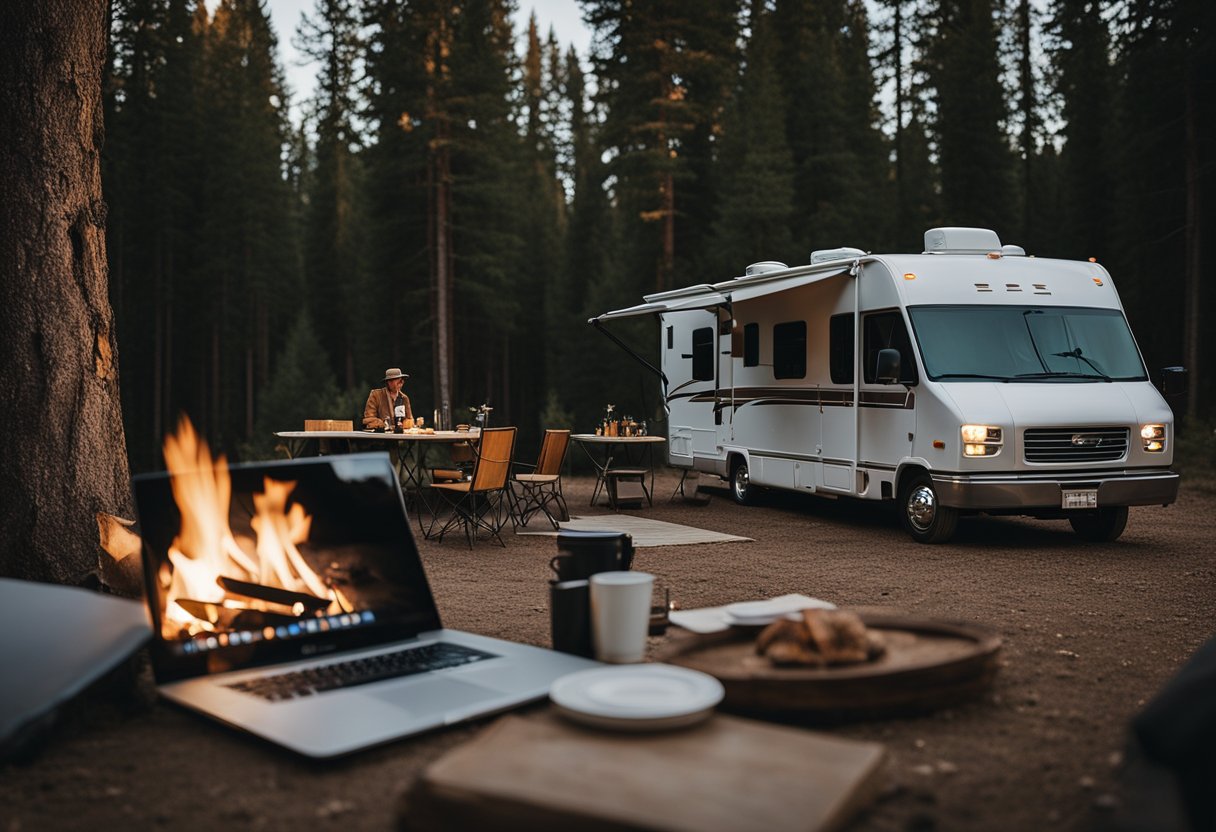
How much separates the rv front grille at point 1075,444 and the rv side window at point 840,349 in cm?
196

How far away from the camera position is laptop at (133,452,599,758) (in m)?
3.34

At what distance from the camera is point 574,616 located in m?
4.00

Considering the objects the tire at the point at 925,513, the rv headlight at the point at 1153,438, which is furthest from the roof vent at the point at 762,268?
the rv headlight at the point at 1153,438

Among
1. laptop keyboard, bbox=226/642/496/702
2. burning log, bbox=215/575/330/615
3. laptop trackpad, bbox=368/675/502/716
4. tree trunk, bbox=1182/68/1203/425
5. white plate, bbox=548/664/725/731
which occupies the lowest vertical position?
laptop trackpad, bbox=368/675/502/716

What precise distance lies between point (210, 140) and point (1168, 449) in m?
34.9

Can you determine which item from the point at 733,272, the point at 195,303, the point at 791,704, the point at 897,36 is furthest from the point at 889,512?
the point at 195,303

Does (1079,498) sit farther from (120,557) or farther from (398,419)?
(120,557)

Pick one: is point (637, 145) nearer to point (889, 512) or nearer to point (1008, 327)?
point (889, 512)

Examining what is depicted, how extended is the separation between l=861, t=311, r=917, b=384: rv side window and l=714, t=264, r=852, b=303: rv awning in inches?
21.6

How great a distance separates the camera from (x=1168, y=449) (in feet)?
27.9

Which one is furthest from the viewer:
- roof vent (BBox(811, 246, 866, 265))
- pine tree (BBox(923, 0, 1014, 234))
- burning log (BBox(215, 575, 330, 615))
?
pine tree (BBox(923, 0, 1014, 234))

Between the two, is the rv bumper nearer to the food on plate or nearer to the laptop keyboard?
the food on plate

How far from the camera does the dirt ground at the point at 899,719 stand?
281 centimetres

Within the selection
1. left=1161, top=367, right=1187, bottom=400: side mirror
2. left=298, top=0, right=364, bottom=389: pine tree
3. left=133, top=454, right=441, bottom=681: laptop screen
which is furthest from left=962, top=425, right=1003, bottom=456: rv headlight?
left=298, top=0, right=364, bottom=389: pine tree
